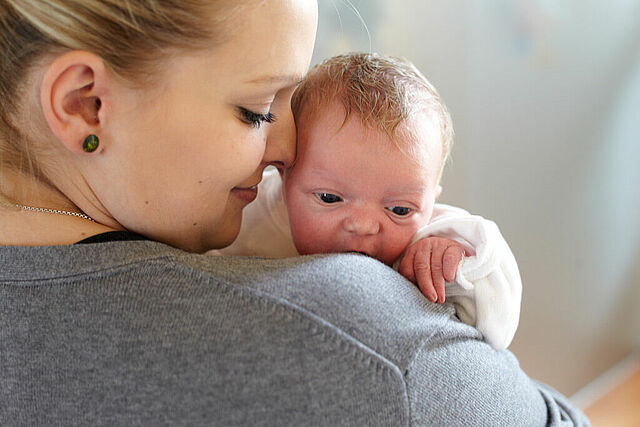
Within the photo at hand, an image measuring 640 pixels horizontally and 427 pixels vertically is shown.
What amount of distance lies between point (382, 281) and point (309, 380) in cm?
19

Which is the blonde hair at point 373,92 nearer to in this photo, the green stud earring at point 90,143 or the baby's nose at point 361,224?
the baby's nose at point 361,224

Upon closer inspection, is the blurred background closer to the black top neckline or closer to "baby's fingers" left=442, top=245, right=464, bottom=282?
"baby's fingers" left=442, top=245, right=464, bottom=282

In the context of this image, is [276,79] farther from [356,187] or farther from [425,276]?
[425,276]

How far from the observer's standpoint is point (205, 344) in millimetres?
788

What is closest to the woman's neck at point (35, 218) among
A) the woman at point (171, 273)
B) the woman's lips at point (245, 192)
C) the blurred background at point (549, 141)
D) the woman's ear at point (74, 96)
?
the woman at point (171, 273)

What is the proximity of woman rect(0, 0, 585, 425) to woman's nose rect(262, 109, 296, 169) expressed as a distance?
79 mm

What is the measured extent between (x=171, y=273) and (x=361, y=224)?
0.45 m

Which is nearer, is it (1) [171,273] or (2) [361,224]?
(1) [171,273]

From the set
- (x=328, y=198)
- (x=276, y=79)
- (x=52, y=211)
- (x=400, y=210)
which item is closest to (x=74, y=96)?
(x=52, y=211)

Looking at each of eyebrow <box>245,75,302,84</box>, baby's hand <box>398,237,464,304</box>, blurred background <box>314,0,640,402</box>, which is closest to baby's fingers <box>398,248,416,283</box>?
baby's hand <box>398,237,464,304</box>

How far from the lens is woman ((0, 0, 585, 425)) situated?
79 cm

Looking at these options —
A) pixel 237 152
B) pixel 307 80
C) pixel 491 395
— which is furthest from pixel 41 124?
pixel 491 395

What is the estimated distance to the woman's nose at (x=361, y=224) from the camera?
119 cm

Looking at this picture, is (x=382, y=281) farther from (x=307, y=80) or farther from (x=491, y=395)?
(x=307, y=80)
